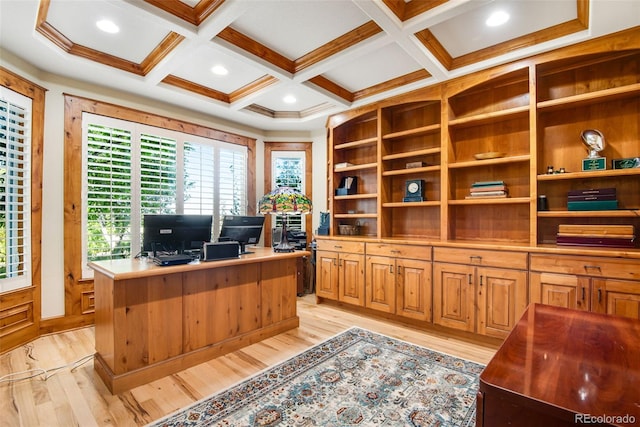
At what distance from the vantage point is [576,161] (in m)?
2.88

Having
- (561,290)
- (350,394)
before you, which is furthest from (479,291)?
(350,394)

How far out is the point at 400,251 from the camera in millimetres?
3496

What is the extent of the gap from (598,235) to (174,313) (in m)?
3.42

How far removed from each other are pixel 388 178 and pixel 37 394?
381 cm

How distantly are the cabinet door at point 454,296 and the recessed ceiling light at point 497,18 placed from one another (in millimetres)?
2090

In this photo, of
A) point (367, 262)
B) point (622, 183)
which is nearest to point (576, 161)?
point (622, 183)

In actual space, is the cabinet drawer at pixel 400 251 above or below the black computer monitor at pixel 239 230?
below

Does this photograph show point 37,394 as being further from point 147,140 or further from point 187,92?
point 187,92

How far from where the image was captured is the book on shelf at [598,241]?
7.98 ft

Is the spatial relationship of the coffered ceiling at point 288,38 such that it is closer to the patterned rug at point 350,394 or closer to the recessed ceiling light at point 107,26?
the recessed ceiling light at point 107,26

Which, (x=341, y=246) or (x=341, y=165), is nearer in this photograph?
(x=341, y=246)

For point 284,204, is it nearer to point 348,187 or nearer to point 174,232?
point 174,232

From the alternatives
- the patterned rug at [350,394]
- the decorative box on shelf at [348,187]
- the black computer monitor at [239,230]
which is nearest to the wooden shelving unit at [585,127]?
the patterned rug at [350,394]

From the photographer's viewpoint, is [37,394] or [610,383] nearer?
[610,383]
